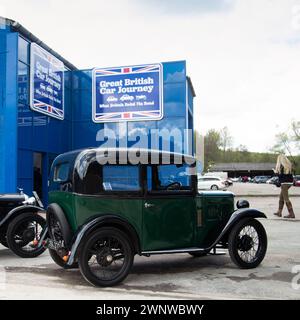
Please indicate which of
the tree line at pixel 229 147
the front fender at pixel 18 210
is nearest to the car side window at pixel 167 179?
the front fender at pixel 18 210

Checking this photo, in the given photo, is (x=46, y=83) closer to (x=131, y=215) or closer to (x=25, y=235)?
(x=25, y=235)

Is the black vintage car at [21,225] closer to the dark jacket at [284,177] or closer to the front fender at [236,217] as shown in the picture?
the front fender at [236,217]

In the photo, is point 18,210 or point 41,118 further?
point 41,118

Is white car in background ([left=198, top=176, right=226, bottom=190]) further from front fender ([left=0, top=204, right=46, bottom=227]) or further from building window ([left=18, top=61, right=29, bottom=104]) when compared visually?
front fender ([left=0, top=204, right=46, bottom=227])

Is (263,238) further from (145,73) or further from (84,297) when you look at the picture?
(145,73)

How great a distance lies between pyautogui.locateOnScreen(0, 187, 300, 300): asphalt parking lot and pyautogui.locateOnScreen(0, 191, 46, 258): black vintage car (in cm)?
23

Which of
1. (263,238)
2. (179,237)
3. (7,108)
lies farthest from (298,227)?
(7,108)

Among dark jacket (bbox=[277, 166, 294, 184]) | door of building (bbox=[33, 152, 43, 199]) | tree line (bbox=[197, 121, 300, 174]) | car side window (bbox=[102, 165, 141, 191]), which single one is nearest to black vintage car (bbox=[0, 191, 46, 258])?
car side window (bbox=[102, 165, 141, 191])

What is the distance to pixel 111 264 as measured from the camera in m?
5.62

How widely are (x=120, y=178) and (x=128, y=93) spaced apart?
555 inches

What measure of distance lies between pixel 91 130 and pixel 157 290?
1546 cm

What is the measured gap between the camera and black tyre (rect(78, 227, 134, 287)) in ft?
17.3

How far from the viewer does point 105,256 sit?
5445 millimetres

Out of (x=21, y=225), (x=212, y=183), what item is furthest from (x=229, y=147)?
(x=21, y=225)
